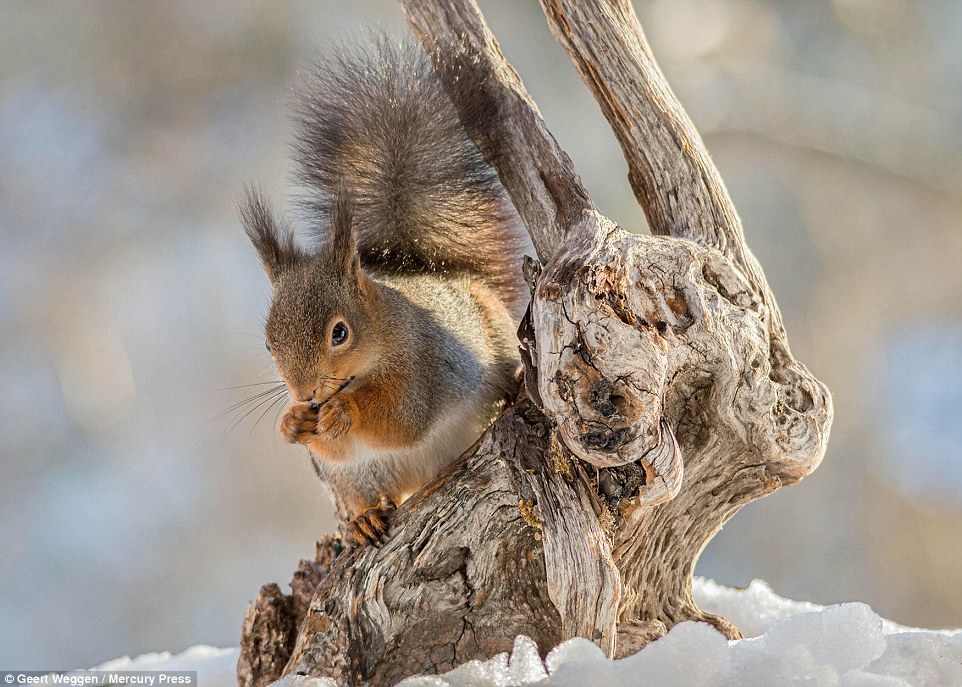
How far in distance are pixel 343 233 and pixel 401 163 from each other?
0.14 metres

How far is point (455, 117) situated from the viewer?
1.20 metres

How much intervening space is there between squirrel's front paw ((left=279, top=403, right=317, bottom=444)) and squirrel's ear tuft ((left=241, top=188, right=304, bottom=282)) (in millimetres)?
223

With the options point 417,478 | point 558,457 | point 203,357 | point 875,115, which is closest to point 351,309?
point 417,478

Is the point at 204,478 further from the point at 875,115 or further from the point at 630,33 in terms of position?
→ the point at 875,115

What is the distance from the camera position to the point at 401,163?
1.29m

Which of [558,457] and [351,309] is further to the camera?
[351,309]

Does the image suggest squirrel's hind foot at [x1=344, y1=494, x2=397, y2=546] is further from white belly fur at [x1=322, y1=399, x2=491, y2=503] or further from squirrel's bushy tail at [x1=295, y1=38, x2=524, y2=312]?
squirrel's bushy tail at [x1=295, y1=38, x2=524, y2=312]

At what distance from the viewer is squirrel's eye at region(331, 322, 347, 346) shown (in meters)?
1.18

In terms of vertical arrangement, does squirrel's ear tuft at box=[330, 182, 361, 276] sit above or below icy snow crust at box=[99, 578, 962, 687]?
above

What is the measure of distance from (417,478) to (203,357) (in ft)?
6.15

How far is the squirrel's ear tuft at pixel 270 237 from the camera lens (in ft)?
4.19

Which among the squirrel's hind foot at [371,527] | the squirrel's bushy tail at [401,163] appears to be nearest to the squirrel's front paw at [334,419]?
the squirrel's hind foot at [371,527]

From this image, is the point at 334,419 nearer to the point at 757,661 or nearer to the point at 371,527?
the point at 371,527

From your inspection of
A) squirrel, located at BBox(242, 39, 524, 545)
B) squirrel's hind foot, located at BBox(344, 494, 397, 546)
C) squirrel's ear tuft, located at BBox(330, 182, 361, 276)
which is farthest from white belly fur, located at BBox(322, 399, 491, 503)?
squirrel's ear tuft, located at BBox(330, 182, 361, 276)
